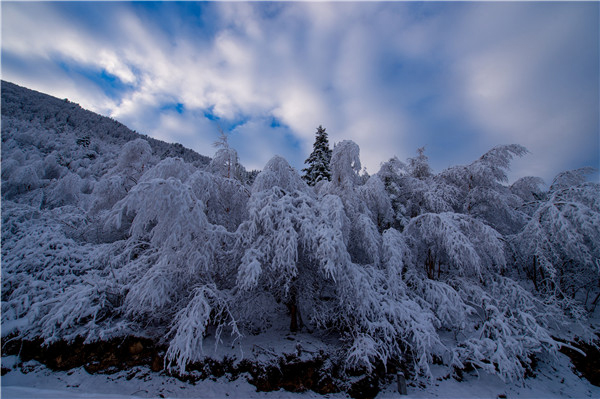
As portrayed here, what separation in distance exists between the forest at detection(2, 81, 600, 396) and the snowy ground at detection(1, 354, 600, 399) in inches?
17.5

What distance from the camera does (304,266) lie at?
6.33m

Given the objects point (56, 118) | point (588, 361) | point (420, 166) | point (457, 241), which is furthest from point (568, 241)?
point (56, 118)

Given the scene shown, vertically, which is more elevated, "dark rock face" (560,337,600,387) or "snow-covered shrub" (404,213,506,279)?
"snow-covered shrub" (404,213,506,279)

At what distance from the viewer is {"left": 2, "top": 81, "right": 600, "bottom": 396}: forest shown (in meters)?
5.24

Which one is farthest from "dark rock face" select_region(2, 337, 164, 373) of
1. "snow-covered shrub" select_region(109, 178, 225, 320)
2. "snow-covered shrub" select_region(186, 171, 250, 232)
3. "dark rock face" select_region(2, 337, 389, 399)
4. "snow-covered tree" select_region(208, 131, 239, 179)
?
"snow-covered tree" select_region(208, 131, 239, 179)

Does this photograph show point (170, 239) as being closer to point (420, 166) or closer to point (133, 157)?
point (133, 157)

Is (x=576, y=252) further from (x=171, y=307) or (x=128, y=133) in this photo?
(x=128, y=133)

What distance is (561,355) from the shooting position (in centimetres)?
693

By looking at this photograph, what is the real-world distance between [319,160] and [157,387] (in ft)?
49.4

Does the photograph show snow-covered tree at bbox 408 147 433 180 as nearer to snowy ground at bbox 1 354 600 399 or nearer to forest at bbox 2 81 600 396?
forest at bbox 2 81 600 396

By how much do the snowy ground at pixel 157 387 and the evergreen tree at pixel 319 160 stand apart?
41.9 feet

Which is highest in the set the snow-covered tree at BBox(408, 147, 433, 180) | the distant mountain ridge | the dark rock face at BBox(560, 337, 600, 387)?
the distant mountain ridge

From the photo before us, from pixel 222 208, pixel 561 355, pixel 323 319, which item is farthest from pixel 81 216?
pixel 561 355

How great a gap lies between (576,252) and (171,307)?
1311 centimetres
